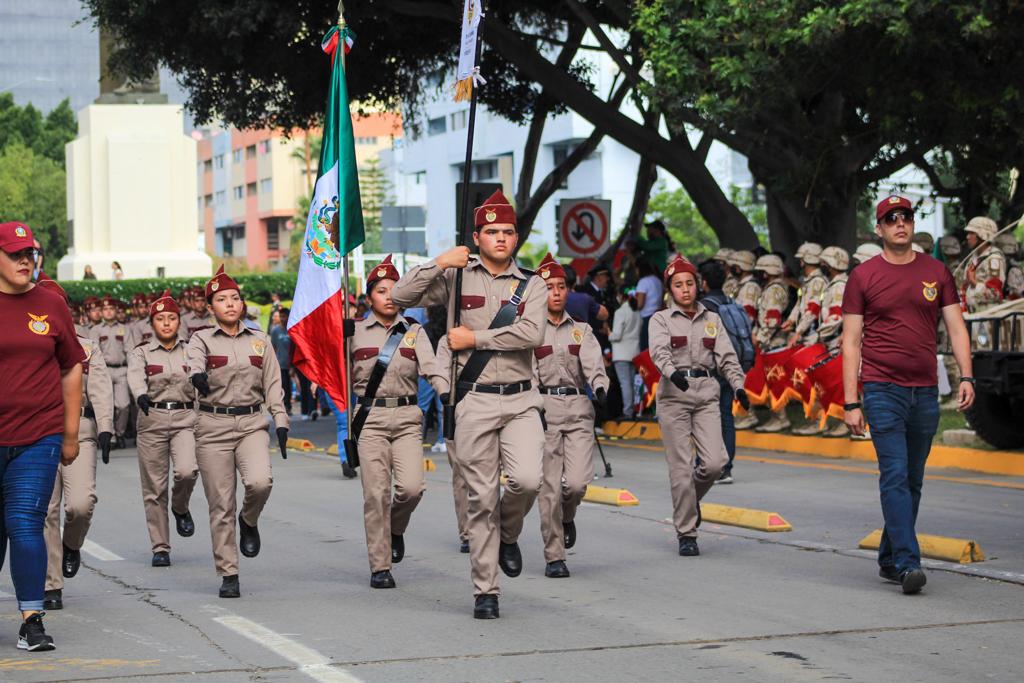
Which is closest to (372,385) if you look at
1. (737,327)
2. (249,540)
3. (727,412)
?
(249,540)

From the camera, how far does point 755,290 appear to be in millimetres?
19578

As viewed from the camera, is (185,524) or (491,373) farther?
(185,524)

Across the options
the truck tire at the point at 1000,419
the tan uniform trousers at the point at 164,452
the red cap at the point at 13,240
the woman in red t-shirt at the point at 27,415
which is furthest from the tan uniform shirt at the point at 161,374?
the truck tire at the point at 1000,419

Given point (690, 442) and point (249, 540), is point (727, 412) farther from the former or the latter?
point (249, 540)

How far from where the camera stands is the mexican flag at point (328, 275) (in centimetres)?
1130

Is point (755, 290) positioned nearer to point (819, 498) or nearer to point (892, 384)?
point (819, 498)

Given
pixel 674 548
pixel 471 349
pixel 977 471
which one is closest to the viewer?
pixel 471 349

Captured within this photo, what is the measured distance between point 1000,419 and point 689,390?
18.0 ft

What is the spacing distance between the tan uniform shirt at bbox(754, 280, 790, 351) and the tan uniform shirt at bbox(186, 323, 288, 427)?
9426 millimetres

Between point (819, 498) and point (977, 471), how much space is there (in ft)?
8.10

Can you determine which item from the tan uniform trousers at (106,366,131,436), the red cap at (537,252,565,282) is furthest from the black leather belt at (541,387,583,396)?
the tan uniform trousers at (106,366,131,436)

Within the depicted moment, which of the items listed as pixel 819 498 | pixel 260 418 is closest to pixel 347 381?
pixel 260 418

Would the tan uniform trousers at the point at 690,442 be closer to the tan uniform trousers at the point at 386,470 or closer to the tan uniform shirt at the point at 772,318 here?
the tan uniform trousers at the point at 386,470

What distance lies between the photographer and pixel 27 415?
7953 mm
